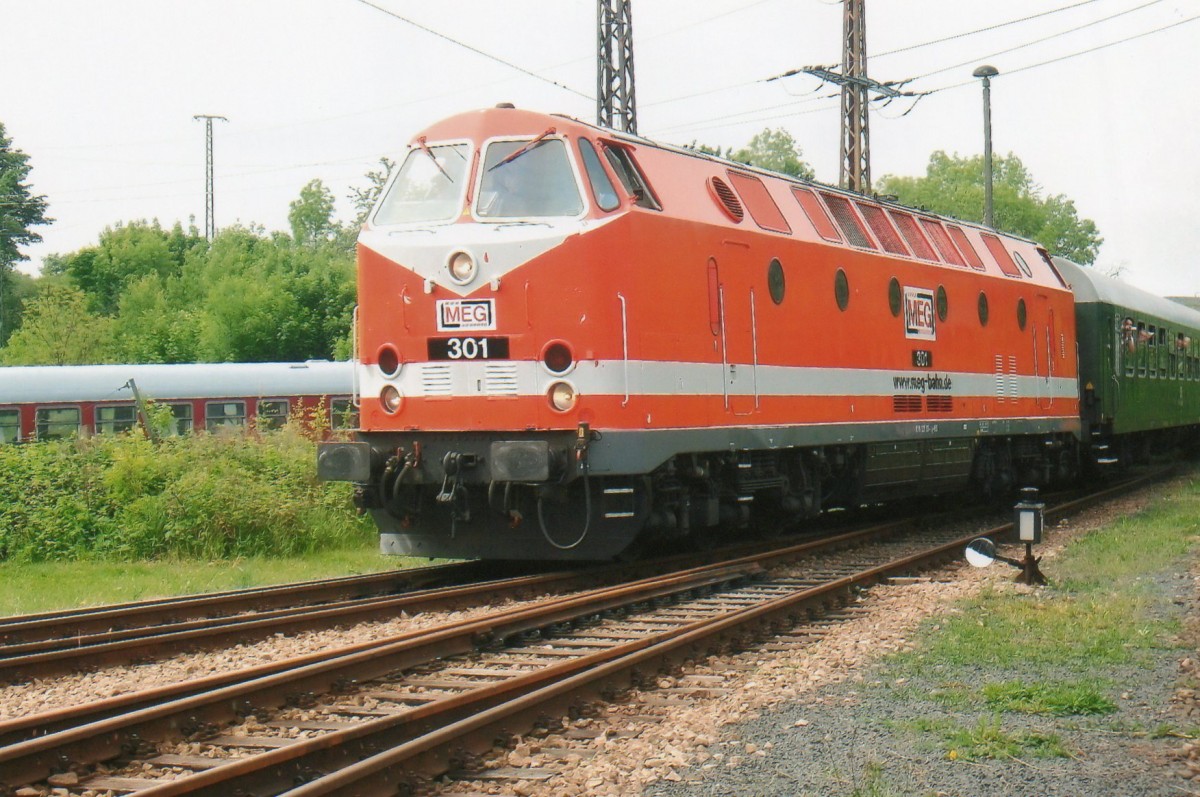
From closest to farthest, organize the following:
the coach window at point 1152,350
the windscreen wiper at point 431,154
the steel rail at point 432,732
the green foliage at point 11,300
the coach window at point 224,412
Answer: the steel rail at point 432,732 → the windscreen wiper at point 431,154 → the coach window at point 1152,350 → the coach window at point 224,412 → the green foliage at point 11,300

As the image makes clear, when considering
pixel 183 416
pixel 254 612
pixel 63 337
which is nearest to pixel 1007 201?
pixel 63 337

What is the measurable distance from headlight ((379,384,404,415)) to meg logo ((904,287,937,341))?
6.17m

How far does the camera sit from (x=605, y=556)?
34.9 ft

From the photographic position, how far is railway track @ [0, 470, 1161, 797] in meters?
5.21

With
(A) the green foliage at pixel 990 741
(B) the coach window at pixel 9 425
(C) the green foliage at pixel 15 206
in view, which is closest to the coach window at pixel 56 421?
(B) the coach window at pixel 9 425

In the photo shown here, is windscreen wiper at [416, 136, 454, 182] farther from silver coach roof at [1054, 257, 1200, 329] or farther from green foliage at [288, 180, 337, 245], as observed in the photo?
green foliage at [288, 180, 337, 245]

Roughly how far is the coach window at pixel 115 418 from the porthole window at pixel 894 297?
14.9 meters

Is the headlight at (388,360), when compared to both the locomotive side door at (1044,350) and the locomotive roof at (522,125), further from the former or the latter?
the locomotive side door at (1044,350)

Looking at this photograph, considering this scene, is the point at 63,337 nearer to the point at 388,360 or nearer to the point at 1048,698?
the point at 388,360

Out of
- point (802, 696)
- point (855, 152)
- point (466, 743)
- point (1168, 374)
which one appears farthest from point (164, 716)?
point (1168, 374)

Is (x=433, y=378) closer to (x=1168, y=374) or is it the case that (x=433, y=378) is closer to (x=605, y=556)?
(x=605, y=556)

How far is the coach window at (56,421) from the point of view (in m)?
23.0

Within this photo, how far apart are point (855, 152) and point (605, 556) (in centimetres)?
1606

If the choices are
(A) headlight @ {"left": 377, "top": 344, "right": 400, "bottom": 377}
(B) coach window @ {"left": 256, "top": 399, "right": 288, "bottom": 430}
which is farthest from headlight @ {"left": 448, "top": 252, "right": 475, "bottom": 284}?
(B) coach window @ {"left": 256, "top": 399, "right": 288, "bottom": 430}
